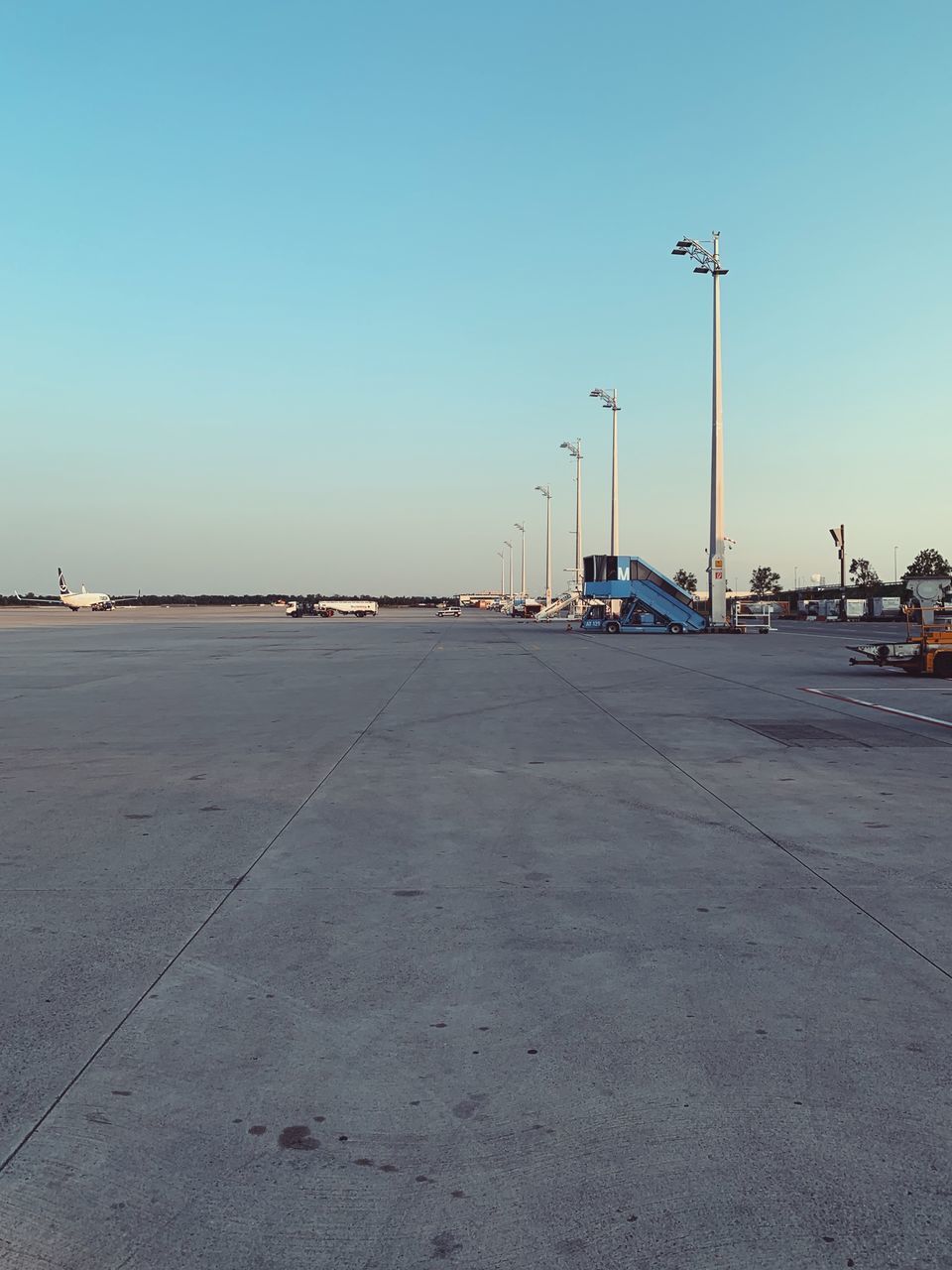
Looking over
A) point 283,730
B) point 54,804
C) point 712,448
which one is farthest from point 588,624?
point 54,804

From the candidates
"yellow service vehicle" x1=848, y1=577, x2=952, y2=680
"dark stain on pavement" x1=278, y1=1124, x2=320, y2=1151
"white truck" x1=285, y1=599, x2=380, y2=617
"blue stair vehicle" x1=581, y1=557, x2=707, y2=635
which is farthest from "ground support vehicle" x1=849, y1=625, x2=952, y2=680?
"white truck" x1=285, y1=599, x2=380, y2=617

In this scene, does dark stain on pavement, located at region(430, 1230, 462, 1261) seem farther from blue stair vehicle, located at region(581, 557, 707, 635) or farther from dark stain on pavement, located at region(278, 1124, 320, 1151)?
blue stair vehicle, located at region(581, 557, 707, 635)

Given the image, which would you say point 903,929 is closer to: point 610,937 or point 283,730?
point 610,937

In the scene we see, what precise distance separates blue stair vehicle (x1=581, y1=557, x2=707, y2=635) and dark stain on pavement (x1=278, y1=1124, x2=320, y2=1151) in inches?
1852

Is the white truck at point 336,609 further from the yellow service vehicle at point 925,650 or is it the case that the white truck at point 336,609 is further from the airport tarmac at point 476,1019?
the airport tarmac at point 476,1019

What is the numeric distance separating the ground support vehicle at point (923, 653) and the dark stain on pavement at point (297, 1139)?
787 inches

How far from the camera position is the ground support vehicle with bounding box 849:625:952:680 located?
21256mm

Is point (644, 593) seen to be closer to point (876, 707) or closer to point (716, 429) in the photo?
point (716, 429)

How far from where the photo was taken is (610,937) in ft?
16.3

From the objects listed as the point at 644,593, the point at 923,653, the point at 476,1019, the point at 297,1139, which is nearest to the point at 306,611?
the point at 644,593

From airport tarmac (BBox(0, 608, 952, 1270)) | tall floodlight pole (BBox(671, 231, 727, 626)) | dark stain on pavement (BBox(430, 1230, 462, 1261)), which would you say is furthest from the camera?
tall floodlight pole (BBox(671, 231, 727, 626))

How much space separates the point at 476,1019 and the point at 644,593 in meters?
46.7

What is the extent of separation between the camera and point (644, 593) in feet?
163

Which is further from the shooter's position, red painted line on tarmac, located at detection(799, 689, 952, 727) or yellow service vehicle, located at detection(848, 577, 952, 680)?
yellow service vehicle, located at detection(848, 577, 952, 680)
